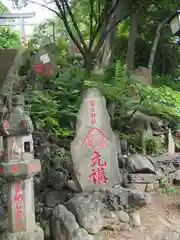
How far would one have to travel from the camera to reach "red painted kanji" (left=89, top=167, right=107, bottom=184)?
13.6 feet

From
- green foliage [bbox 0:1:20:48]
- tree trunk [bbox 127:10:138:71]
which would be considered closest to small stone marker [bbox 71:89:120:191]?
tree trunk [bbox 127:10:138:71]

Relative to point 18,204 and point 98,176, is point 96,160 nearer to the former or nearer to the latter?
point 98,176

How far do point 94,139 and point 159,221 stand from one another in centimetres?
153

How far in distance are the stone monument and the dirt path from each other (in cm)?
113

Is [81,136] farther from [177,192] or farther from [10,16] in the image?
[10,16]

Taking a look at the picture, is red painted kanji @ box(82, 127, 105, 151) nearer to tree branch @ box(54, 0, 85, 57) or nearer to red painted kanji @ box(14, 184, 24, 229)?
red painted kanji @ box(14, 184, 24, 229)

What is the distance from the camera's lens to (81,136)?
4.10 meters

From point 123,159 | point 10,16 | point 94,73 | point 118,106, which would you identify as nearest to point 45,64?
point 94,73

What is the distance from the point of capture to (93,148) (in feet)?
13.6

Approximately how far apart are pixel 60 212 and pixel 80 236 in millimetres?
385

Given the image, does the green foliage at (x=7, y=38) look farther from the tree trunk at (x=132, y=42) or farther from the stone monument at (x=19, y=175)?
the stone monument at (x=19, y=175)

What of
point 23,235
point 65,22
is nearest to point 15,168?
point 23,235

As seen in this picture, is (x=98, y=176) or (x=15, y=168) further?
(x=98, y=176)

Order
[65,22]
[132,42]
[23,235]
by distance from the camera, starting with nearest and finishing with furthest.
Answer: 1. [23,235]
2. [65,22]
3. [132,42]
